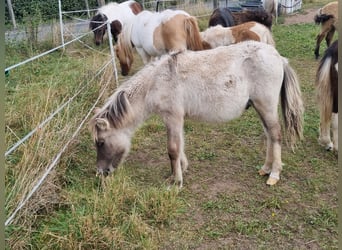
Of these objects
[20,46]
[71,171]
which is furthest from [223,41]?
[20,46]

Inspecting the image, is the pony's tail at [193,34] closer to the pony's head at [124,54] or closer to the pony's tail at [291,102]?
the pony's head at [124,54]

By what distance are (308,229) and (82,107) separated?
283cm

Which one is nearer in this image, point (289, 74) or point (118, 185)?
point (118, 185)

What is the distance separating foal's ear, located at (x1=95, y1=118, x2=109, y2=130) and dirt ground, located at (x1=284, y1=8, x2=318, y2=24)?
11.7 metres

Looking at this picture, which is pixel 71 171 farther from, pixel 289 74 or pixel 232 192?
pixel 289 74

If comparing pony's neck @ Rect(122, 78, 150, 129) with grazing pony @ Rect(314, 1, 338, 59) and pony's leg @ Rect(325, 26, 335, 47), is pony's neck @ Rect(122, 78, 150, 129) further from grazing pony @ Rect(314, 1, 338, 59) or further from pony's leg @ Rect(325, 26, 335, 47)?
pony's leg @ Rect(325, 26, 335, 47)

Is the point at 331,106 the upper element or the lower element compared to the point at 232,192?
upper

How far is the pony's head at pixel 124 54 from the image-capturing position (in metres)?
6.74

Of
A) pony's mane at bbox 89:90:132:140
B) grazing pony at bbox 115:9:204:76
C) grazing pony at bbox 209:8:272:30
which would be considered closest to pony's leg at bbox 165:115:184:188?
pony's mane at bbox 89:90:132:140

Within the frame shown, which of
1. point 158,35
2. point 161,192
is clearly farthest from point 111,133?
point 158,35

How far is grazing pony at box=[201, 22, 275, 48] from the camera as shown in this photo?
5.88 metres

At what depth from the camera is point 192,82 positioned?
10.6ft

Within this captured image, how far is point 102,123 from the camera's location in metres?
3.17

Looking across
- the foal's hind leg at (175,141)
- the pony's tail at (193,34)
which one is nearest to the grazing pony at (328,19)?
the pony's tail at (193,34)
